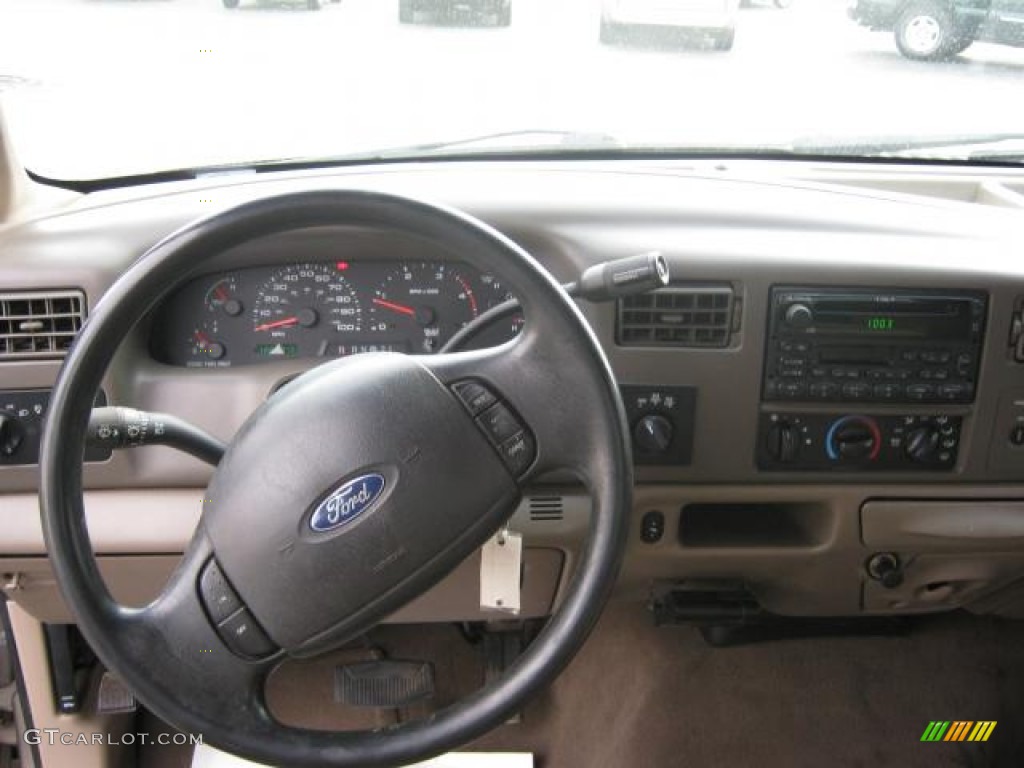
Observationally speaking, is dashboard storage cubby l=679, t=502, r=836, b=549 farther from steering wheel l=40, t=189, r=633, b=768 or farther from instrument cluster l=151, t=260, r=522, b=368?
steering wheel l=40, t=189, r=633, b=768

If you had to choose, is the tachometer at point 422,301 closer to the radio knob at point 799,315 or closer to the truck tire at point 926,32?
the radio knob at point 799,315

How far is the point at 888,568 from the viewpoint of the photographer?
71.8 inches

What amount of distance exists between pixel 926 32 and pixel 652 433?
979 mm

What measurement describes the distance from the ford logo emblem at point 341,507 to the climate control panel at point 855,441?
0.80 meters

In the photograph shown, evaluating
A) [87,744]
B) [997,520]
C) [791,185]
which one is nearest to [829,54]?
[791,185]

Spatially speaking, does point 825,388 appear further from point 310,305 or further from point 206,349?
point 206,349

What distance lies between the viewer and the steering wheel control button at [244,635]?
3.54 ft

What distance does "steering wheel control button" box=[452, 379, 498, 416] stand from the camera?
1118 mm

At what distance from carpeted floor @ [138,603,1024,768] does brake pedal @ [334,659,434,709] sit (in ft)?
0.21

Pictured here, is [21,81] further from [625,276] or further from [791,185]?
[791,185]

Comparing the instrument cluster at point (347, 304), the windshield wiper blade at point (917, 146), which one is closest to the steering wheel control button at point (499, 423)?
the instrument cluster at point (347, 304)

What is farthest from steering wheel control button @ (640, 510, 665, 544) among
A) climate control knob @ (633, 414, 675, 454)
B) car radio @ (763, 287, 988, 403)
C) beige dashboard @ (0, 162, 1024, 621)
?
car radio @ (763, 287, 988, 403)

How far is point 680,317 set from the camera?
5.18 ft

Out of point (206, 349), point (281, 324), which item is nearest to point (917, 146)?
point (281, 324)
